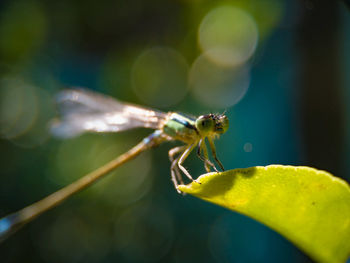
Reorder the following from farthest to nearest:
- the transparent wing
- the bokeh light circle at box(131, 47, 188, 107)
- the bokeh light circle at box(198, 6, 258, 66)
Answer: the bokeh light circle at box(131, 47, 188, 107), the bokeh light circle at box(198, 6, 258, 66), the transparent wing

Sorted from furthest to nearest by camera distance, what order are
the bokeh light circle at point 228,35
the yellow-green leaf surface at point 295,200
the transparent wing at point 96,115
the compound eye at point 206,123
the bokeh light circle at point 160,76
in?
1. the bokeh light circle at point 160,76
2. the bokeh light circle at point 228,35
3. the transparent wing at point 96,115
4. the compound eye at point 206,123
5. the yellow-green leaf surface at point 295,200

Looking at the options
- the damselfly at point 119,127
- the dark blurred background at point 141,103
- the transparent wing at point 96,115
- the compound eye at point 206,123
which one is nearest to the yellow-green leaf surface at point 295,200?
the damselfly at point 119,127

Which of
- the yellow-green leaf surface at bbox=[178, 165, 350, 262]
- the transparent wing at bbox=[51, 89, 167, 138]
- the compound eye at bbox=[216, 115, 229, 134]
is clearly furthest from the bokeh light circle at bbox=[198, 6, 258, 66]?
the yellow-green leaf surface at bbox=[178, 165, 350, 262]

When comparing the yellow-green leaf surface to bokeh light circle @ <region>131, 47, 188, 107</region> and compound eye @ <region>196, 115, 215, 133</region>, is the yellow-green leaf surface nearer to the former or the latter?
compound eye @ <region>196, 115, 215, 133</region>

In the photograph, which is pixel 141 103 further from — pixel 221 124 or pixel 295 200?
pixel 295 200

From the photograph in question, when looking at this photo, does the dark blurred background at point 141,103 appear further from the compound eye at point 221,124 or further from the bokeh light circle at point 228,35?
the compound eye at point 221,124
